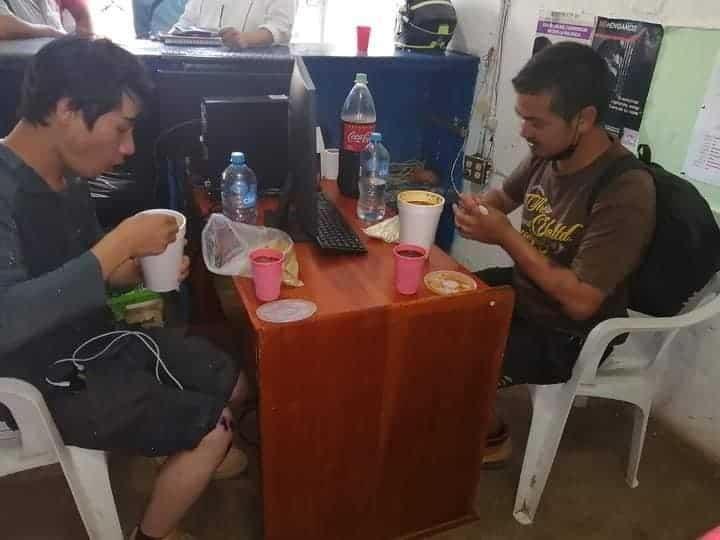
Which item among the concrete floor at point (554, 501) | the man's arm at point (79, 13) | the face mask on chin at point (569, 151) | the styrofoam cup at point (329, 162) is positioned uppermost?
the man's arm at point (79, 13)

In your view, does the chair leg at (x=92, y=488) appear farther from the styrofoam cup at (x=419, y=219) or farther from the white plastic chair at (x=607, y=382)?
the white plastic chair at (x=607, y=382)

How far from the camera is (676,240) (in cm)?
134

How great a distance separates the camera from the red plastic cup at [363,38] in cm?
245

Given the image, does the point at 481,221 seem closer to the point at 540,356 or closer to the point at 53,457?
the point at 540,356

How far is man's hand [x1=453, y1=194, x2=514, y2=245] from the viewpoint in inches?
52.8

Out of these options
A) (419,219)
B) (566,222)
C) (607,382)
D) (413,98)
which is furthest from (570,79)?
(413,98)

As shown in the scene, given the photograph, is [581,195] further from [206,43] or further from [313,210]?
[206,43]

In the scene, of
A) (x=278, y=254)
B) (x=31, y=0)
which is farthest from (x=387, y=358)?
(x=31, y=0)

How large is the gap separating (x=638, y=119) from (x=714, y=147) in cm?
27

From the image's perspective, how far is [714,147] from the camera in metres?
1.59

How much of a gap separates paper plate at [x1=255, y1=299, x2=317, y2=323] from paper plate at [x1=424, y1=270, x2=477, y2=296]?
10.6 inches

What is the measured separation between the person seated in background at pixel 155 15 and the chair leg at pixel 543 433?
8.40 feet

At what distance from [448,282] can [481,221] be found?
18 centimetres

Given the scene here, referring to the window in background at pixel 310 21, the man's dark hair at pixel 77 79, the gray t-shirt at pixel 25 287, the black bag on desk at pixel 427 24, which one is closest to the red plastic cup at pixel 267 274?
the gray t-shirt at pixel 25 287
